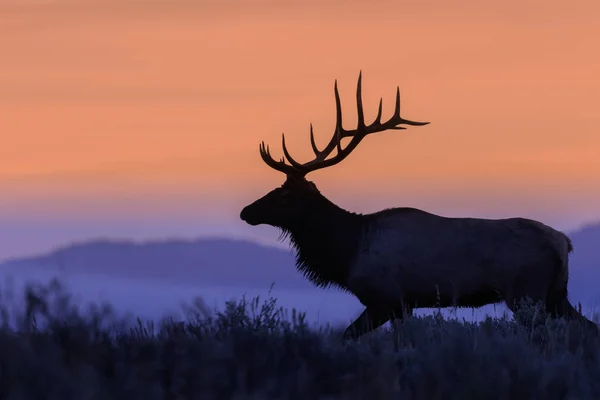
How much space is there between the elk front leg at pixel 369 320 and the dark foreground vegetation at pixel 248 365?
3.79 metres

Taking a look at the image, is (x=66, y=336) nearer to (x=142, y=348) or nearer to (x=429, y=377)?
(x=142, y=348)

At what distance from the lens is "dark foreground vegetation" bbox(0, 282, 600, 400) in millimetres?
6031

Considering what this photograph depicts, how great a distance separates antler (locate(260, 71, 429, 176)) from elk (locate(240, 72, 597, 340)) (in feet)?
0.07

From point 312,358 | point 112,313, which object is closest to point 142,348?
point 112,313

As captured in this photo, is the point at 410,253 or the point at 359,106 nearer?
the point at 410,253

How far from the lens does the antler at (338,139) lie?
12.8 metres

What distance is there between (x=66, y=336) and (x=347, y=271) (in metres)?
5.84

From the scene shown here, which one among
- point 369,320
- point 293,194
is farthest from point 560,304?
point 293,194

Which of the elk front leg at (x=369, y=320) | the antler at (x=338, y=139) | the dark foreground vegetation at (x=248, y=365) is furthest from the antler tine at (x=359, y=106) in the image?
the dark foreground vegetation at (x=248, y=365)

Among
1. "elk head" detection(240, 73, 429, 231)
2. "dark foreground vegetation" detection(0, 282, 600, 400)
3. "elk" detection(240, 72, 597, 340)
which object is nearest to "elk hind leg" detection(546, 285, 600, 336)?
"elk" detection(240, 72, 597, 340)

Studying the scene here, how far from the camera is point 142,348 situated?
692 cm

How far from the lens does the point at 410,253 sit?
473 inches

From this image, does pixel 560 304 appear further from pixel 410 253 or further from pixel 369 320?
pixel 369 320

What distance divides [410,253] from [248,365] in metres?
5.68
